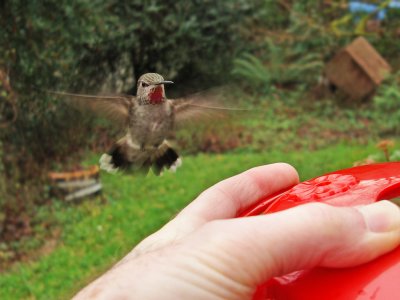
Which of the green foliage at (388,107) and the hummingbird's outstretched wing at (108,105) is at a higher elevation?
the hummingbird's outstretched wing at (108,105)

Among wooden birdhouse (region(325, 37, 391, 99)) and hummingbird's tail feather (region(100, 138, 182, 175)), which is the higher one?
hummingbird's tail feather (region(100, 138, 182, 175))

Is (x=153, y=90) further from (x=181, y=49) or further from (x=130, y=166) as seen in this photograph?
(x=181, y=49)

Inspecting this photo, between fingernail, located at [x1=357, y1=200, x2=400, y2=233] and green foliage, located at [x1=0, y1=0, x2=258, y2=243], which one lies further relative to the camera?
green foliage, located at [x1=0, y1=0, x2=258, y2=243]

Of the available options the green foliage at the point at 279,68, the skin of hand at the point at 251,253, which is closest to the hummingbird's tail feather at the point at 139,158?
the skin of hand at the point at 251,253

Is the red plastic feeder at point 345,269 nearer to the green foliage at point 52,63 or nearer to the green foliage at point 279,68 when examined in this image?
the green foliage at point 52,63

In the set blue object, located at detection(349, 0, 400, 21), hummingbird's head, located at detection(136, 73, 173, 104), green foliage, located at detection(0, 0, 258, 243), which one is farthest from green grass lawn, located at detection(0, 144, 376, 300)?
blue object, located at detection(349, 0, 400, 21)

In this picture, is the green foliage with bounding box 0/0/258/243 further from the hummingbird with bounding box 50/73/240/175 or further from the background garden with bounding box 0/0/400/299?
the hummingbird with bounding box 50/73/240/175

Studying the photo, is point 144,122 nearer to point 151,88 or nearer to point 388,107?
point 151,88
